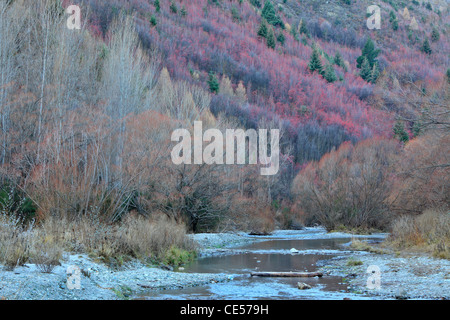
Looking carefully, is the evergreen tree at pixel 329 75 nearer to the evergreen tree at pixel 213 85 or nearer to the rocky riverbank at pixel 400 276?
the evergreen tree at pixel 213 85

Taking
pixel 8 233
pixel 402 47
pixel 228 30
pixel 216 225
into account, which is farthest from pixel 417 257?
pixel 402 47

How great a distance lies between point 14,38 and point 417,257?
23165 mm

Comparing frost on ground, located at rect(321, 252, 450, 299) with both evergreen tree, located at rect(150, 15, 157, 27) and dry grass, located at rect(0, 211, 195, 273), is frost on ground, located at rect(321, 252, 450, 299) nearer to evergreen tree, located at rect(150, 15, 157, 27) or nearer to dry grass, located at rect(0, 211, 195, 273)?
dry grass, located at rect(0, 211, 195, 273)

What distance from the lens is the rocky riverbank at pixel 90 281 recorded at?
8.48 m

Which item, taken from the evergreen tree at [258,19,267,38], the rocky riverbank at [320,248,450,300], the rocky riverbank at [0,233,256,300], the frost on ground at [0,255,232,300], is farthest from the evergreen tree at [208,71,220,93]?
the frost on ground at [0,255,232,300]

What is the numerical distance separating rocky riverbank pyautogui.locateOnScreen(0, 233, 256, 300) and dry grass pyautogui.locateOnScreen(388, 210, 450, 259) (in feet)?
25.7

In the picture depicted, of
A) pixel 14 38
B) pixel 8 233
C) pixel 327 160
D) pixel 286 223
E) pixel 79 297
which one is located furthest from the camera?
pixel 327 160

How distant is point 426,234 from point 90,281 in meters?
14.6

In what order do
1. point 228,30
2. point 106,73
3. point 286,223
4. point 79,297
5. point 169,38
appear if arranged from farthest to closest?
point 228,30 < point 169,38 < point 286,223 < point 106,73 < point 79,297

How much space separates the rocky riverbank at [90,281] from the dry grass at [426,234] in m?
7.83

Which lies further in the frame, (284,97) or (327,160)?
(284,97)

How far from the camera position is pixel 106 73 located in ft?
105

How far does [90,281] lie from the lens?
10.6 metres

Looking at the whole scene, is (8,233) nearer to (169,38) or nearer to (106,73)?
(106,73)
